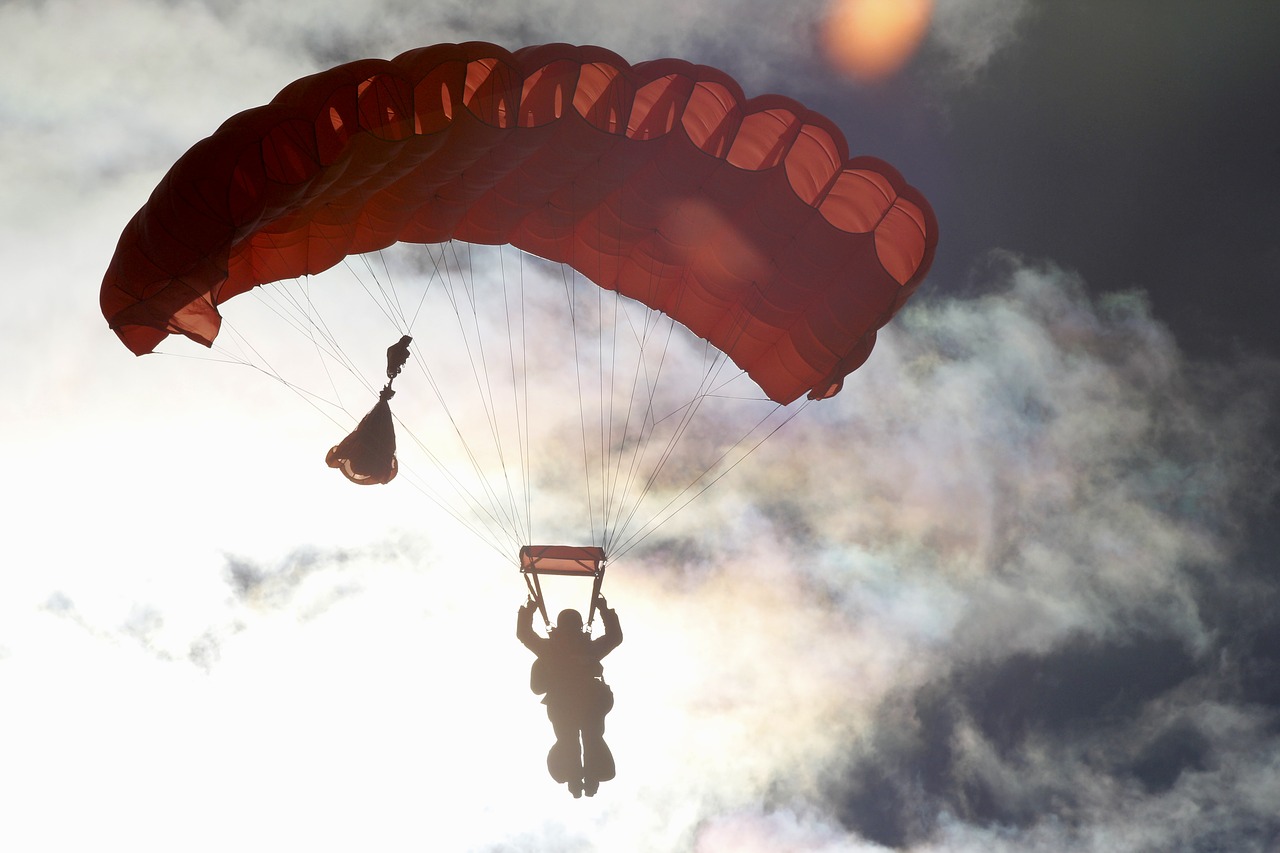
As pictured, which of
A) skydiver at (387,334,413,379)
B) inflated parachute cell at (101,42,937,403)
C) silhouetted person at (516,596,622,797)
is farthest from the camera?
skydiver at (387,334,413,379)

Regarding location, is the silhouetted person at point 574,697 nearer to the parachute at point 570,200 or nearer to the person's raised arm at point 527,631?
the person's raised arm at point 527,631

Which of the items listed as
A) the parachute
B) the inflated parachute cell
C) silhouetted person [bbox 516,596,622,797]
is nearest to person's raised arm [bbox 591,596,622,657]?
silhouetted person [bbox 516,596,622,797]

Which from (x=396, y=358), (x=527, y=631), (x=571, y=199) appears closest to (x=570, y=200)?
(x=571, y=199)

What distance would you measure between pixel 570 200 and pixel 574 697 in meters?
4.94

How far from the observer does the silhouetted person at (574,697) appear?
8.87m

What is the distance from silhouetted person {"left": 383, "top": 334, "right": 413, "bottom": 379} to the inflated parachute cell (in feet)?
4.41

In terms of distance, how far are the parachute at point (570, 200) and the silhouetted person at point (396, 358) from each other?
1039mm

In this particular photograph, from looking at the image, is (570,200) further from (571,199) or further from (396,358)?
(396,358)

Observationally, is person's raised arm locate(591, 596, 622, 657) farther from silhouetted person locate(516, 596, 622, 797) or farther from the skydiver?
the skydiver

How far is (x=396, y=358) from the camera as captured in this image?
971 cm

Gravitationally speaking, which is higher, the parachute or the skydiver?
the parachute

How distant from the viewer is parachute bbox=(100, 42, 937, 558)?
8375mm

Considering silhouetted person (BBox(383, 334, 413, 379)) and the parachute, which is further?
silhouetted person (BBox(383, 334, 413, 379))

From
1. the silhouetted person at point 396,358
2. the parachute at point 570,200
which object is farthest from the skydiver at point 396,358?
the parachute at point 570,200
